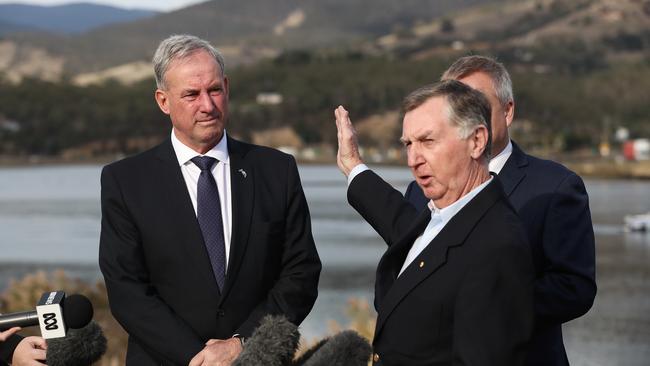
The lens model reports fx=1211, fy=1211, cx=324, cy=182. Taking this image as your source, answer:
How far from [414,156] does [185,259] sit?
1.27 metres

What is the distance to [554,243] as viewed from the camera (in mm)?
4301

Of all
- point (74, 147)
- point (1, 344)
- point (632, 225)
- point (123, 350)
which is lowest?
point (74, 147)

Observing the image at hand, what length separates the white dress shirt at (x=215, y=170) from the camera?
185 inches

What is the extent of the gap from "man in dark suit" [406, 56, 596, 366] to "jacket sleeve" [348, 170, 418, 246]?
1.57ft

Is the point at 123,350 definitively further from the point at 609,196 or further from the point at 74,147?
the point at 74,147

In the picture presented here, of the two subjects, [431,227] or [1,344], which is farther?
[1,344]

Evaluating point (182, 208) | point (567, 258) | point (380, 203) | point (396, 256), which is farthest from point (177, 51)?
point (567, 258)

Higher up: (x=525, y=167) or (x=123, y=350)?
(x=525, y=167)

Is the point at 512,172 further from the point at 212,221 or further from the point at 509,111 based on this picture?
the point at 212,221

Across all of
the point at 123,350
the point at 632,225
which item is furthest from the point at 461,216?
the point at 632,225

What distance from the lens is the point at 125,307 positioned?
451 centimetres

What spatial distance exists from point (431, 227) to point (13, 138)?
460ft

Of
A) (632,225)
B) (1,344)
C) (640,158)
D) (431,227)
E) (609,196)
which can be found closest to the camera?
(431,227)

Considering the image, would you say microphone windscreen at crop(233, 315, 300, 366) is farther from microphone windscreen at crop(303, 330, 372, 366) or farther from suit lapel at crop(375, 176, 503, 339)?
suit lapel at crop(375, 176, 503, 339)
